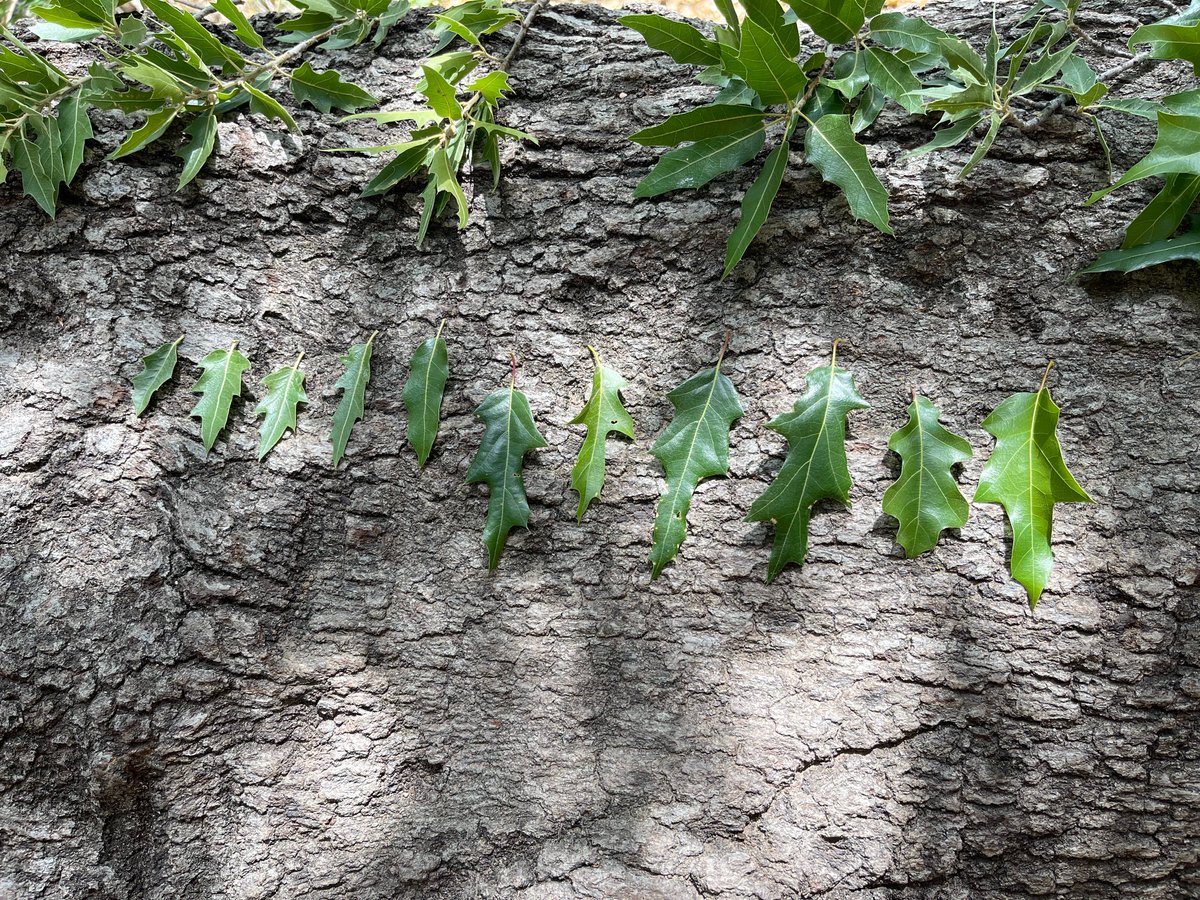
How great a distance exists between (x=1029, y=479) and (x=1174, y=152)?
600 millimetres

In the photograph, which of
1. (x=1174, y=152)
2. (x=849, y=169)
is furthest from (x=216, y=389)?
(x=1174, y=152)

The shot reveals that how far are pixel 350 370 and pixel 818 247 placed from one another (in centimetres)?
102

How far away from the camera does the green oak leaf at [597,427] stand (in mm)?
1482

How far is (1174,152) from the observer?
1.28 metres

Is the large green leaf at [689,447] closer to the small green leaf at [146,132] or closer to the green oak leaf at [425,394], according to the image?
the green oak leaf at [425,394]

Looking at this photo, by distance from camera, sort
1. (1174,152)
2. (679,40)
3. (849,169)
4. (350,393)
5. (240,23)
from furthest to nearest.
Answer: (240,23) < (350,393) < (679,40) < (849,169) < (1174,152)

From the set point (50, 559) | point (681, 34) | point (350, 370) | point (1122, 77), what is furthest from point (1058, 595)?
point (50, 559)

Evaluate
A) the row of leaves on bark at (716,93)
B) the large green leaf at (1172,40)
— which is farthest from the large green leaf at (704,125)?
the large green leaf at (1172,40)

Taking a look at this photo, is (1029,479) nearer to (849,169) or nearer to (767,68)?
(849,169)

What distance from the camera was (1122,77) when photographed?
1.56 metres

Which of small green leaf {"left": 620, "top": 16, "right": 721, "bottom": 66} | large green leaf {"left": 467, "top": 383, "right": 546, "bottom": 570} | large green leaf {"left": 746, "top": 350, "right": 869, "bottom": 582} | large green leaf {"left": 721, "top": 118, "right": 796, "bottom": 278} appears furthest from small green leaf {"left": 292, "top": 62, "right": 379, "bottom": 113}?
large green leaf {"left": 746, "top": 350, "right": 869, "bottom": 582}

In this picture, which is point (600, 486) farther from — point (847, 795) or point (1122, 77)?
point (1122, 77)

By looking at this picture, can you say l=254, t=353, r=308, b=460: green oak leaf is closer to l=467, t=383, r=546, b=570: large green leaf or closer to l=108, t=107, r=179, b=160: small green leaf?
l=467, t=383, r=546, b=570: large green leaf

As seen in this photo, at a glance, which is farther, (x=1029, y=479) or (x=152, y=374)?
Result: (x=152, y=374)
